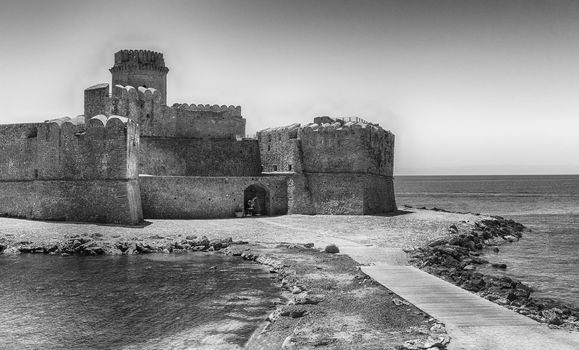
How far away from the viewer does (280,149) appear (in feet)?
123

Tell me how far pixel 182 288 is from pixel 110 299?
2196 millimetres

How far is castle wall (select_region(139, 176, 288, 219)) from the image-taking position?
3256 cm

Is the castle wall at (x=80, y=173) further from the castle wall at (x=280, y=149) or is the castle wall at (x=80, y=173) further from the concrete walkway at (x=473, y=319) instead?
the concrete walkway at (x=473, y=319)

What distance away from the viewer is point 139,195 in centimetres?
3181

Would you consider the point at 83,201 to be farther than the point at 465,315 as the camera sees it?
Yes

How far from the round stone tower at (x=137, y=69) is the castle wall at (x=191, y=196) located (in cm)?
940

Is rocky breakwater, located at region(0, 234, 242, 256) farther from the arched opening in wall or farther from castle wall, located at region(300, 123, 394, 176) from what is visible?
castle wall, located at region(300, 123, 394, 176)

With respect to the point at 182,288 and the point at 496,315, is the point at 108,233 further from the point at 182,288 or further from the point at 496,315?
the point at 496,315

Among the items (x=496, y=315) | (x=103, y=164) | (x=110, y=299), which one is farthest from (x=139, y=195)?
(x=496, y=315)

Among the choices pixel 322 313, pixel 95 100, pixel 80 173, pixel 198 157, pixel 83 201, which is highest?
pixel 95 100

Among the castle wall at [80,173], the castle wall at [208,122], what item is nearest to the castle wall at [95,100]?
the castle wall at [80,173]

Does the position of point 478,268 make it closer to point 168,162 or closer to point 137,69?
point 168,162

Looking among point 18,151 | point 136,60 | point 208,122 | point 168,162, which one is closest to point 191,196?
point 168,162

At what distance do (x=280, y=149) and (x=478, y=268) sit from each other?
60.1 feet
